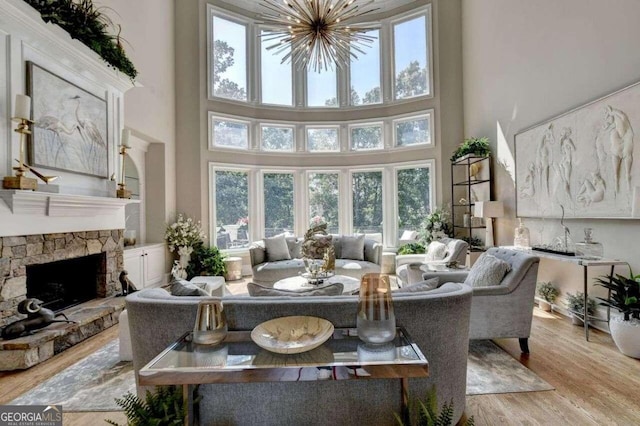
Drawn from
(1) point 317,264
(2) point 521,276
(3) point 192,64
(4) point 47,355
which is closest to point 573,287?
(2) point 521,276

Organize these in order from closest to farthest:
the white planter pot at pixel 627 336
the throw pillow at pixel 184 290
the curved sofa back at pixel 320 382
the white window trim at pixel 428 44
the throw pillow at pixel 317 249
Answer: the curved sofa back at pixel 320 382 → the throw pillow at pixel 184 290 → the white planter pot at pixel 627 336 → the throw pillow at pixel 317 249 → the white window trim at pixel 428 44

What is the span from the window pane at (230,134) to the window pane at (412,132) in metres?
3.59

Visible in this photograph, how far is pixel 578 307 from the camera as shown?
3580 millimetres

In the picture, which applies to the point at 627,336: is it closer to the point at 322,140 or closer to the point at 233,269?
the point at 233,269

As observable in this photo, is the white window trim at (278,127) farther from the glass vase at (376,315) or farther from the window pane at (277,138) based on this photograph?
the glass vase at (376,315)

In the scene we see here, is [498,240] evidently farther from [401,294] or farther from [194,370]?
[194,370]

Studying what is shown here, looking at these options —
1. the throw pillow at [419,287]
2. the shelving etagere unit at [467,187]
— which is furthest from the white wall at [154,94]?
the shelving etagere unit at [467,187]

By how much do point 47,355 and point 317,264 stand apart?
3.01m

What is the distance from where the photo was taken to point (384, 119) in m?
7.30

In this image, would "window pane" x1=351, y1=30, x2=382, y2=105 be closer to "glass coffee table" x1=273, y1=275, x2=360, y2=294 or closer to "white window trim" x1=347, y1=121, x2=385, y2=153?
"white window trim" x1=347, y1=121, x2=385, y2=153

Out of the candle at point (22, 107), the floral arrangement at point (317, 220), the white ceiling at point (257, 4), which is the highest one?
the white ceiling at point (257, 4)

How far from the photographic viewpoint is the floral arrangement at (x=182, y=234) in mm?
6066

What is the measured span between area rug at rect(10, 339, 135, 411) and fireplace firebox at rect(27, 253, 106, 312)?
45.7 inches

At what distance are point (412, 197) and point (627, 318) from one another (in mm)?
4597
